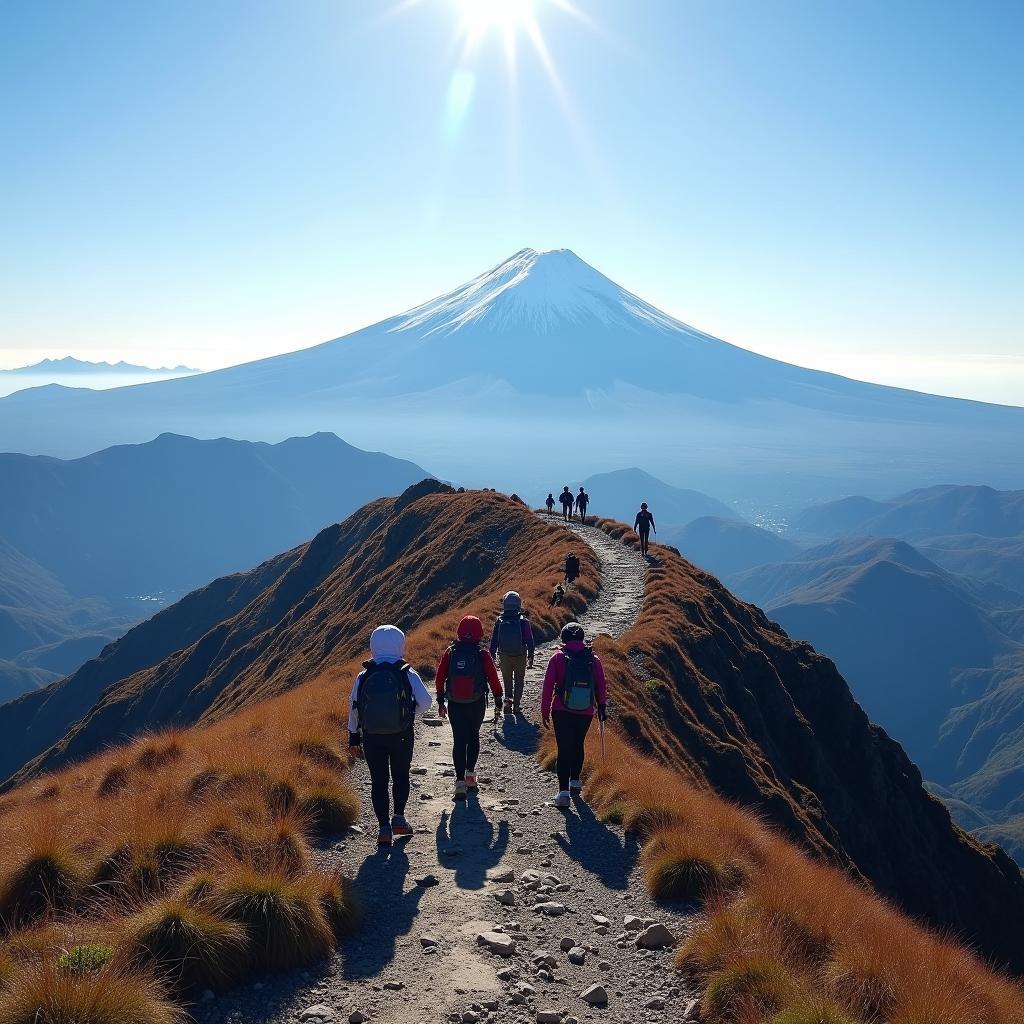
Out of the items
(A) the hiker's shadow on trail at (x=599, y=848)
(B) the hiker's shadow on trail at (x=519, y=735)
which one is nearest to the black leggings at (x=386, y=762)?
(A) the hiker's shadow on trail at (x=599, y=848)

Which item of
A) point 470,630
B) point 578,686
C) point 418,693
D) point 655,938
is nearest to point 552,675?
point 578,686

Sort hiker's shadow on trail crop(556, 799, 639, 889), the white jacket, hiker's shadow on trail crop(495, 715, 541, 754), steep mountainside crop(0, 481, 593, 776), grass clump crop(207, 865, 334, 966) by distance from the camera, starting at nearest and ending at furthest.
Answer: grass clump crop(207, 865, 334, 966), the white jacket, hiker's shadow on trail crop(556, 799, 639, 889), hiker's shadow on trail crop(495, 715, 541, 754), steep mountainside crop(0, 481, 593, 776)

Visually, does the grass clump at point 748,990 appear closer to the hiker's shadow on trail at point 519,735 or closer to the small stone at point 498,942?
the small stone at point 498,942

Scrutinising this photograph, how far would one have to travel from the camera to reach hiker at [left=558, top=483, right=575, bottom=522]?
170 ft

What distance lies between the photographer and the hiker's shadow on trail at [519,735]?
1349cm

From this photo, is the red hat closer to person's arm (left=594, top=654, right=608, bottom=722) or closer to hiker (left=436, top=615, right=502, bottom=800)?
hiker (left=436, top=615, right=502, bottom=800)

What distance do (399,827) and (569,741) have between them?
2.86 meters

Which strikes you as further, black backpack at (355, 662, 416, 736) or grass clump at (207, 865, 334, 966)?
black backpack at (355, 662, 416, 736)

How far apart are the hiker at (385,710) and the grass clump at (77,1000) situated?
3.47 meters

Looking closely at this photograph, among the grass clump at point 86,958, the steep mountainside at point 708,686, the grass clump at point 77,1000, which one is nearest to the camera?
the grass clump at point 77,1000

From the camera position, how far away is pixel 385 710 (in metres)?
8.34

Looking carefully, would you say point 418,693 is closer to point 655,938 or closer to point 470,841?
point 470,841

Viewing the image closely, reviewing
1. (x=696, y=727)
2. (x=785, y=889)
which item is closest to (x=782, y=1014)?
(x=785, y=889)

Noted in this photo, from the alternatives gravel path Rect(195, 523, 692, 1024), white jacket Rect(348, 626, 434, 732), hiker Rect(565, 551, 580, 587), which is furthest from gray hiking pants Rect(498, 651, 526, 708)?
hiker Rect(565, 551, 580, 587)
